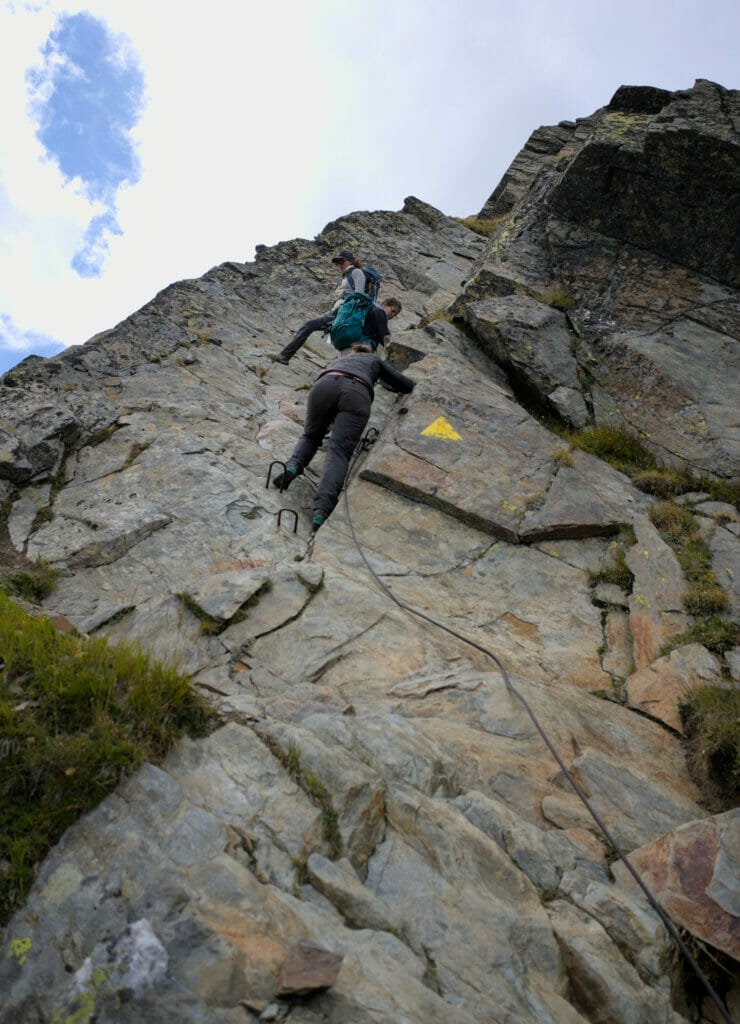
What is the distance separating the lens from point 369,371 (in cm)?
861

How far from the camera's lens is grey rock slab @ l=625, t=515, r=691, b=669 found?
5852 millimetres

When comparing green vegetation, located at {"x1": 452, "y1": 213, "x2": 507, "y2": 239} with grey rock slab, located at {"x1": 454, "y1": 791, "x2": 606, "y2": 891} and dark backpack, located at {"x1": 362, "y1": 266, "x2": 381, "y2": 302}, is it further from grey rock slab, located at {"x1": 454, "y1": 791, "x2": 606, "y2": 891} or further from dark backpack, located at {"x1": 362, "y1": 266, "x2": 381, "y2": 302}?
grey rock slab, located at {"x1": 454, "y1": 791, "x2": 606, "y2": 891}

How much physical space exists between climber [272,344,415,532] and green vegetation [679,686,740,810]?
4.50 m

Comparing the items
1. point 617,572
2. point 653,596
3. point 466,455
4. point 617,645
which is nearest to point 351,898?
point 617,645

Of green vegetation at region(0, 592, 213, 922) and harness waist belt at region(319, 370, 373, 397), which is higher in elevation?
harness waist belt at region(319, 370, 373, 397)

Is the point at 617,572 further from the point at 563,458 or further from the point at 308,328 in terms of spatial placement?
the point at 308,328

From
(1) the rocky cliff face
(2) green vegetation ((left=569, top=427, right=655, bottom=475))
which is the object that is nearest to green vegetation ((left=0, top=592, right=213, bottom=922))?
(1) the rocky cliff face

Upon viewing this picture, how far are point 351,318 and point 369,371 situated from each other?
1.80m

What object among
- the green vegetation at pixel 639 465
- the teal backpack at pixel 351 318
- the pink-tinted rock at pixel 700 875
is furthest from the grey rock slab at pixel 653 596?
the teal backpack at pixel 351 318

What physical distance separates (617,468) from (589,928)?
6605 millimetres

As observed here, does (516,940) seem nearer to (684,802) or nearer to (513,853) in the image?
(513,853)

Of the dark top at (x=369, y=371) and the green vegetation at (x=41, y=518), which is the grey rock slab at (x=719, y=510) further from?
the green vegetation at (x=41, y=518)

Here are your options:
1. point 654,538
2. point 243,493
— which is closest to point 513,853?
point 654,538

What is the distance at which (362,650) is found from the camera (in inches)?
210
